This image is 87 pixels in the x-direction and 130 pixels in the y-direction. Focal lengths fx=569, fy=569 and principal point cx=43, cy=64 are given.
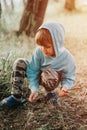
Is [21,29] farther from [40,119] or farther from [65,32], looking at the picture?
[40,119]

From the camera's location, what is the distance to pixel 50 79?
2311 millimetres

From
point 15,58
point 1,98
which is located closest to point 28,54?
point 15,58

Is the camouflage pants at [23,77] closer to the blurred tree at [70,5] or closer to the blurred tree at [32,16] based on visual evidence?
the blurred tree at [32,16]

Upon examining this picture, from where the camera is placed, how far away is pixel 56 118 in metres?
2.38

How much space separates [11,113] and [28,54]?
0.86 feet

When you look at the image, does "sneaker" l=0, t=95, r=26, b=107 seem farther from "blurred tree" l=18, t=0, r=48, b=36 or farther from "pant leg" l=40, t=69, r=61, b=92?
"blurred tree" l=18, t=0, r=48, b=36

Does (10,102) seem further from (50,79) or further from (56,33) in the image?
(56,33)

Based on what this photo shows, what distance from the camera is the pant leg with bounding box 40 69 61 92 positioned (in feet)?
7.57

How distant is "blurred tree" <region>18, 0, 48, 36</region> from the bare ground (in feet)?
0.33

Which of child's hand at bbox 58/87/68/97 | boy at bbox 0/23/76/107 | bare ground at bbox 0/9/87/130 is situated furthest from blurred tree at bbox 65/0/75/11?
child's hand at bbox 58/87/68/97

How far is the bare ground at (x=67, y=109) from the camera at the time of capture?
7.76 ft

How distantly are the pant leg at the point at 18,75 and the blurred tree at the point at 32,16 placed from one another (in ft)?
0.55

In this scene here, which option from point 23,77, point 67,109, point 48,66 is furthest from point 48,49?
point 67,109

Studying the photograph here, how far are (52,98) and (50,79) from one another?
4.3 inches
